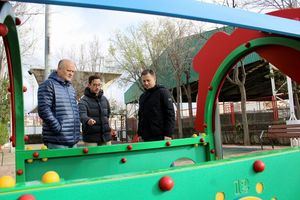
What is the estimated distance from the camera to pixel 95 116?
11.7ft

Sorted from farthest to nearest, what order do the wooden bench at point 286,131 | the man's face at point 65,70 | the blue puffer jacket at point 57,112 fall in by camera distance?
the wooden bench at point 286,131, the man's face at point 65,70, the blue puffer jacket at point 57,112

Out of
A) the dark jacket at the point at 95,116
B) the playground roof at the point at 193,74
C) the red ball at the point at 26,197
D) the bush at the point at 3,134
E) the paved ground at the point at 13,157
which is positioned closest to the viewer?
the red ball at the point at 26,197

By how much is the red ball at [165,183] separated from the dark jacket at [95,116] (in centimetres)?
232

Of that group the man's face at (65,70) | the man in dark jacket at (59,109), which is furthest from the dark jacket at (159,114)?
the man's face at (65,70)

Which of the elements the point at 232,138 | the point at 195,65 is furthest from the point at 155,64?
the point at 195,65

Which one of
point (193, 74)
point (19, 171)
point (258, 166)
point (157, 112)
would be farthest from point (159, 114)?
point (193, 74)

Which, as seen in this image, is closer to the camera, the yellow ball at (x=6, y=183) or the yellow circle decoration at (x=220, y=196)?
the yellow ball at (x=6, y=183)

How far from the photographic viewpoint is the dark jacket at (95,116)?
3461 mm

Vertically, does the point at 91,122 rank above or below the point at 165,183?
above

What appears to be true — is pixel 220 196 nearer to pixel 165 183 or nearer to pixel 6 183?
pixel 165 183

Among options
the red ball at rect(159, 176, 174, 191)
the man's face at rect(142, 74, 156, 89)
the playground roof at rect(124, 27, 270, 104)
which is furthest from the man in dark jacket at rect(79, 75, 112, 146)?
the playground roof at rect(124, 27, 270, 104)

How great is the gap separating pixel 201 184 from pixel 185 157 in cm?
173

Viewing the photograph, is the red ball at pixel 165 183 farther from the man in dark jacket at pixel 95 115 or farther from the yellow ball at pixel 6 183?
the man in dark jacket at pixel 95 115

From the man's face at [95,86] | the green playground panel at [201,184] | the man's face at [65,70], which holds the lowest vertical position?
the green playground panel at [201,184]
